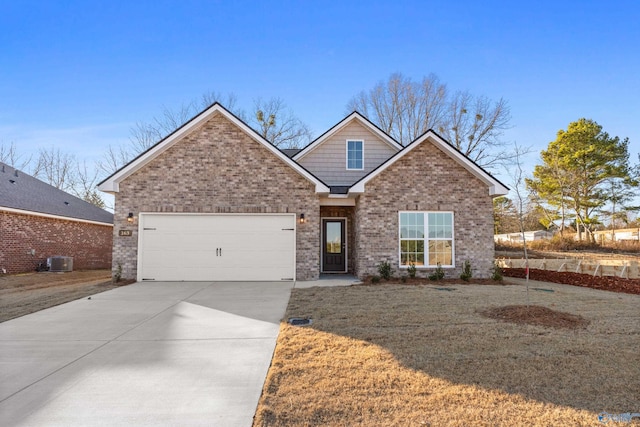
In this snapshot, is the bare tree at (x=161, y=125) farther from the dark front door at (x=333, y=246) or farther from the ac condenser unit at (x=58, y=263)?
the dark front door at (x=333, y=246)

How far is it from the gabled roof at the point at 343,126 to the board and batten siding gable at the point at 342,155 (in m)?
0.12

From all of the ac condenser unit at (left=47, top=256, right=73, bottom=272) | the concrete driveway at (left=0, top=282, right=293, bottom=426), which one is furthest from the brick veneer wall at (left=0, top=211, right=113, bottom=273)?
the concrete driveway at (left=0, top=282, right=293, bottom=426)

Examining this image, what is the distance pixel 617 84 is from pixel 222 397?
2041 cm

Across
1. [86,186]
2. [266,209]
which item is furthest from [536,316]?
[86,186]

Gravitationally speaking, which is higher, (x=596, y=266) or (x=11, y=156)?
(x=11, y=156)

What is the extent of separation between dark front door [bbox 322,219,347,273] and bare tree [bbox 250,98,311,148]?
49.9ft

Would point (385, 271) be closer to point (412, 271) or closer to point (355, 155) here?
point (412, 271)

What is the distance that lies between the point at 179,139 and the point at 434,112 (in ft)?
71.6

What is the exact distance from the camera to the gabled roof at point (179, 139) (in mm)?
11852

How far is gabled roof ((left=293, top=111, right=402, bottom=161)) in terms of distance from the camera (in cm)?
1489

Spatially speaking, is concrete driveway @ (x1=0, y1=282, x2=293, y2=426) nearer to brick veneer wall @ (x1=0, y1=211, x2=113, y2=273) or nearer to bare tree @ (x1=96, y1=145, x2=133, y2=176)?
brick veneer wall @ (x1=0, y1=211, x2=113, y2=273)

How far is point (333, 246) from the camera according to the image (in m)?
14.8

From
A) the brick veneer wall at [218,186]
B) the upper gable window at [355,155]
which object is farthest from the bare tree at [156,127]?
the brick veneer wall at [218,186]

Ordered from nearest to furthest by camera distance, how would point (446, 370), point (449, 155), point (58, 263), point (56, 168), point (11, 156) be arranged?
point (446, 370) → point (449, 155) → point (58, 263) → point (11, 156) → point (56, 168)
